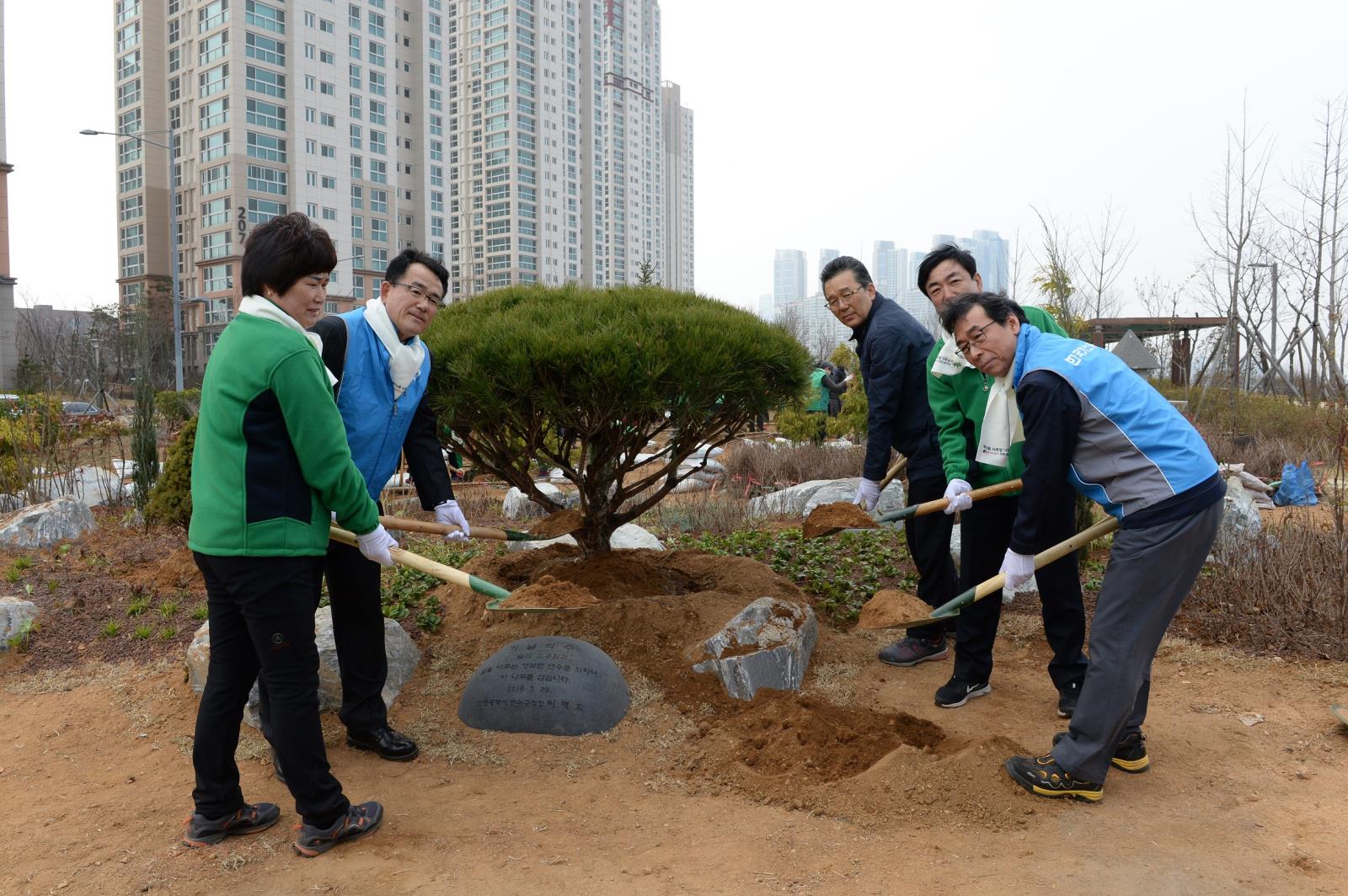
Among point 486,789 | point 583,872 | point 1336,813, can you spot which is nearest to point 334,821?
point 486,789

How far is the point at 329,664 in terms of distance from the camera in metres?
3.59

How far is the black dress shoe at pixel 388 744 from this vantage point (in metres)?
3.19

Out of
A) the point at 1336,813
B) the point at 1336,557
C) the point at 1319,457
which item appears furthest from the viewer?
the point at 1319,457

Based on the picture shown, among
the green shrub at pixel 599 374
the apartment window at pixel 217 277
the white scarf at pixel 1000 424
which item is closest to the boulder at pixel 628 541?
the green shrub at pixel 599 374

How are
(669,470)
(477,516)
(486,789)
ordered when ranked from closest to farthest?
(486,789) < (669,470) < (477,516)

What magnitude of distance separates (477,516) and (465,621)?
380cm

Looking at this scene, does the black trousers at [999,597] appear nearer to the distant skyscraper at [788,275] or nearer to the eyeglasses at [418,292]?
the eyeglasses at [418,292]

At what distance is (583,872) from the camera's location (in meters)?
2.42

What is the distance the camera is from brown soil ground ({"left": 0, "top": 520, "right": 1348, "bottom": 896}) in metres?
2.41

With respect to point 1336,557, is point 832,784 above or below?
below

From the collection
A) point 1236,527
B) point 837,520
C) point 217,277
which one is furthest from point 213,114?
point 1236,527

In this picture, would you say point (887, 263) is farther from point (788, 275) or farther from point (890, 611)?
point (890, 611)

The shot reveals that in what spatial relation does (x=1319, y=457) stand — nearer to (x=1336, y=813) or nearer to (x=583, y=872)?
(x=1336, y=813)

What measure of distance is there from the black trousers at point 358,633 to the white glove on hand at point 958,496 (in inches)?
87.2
